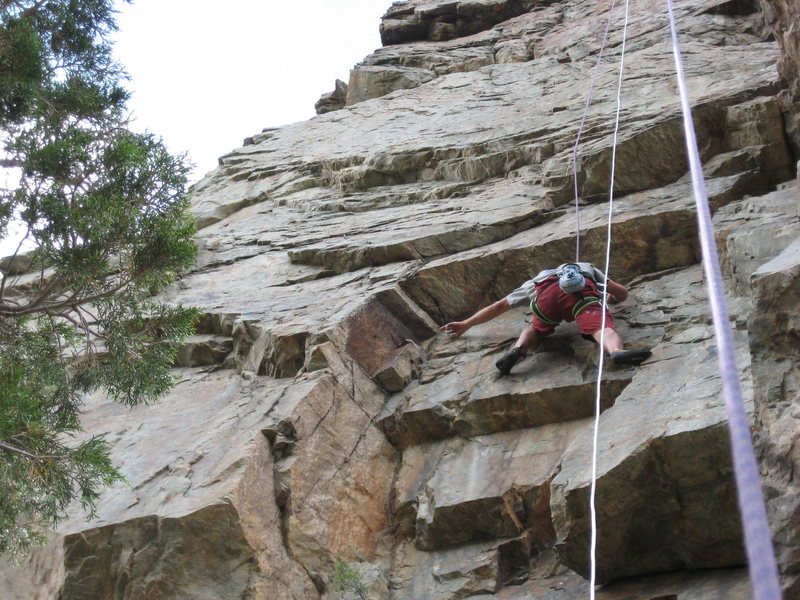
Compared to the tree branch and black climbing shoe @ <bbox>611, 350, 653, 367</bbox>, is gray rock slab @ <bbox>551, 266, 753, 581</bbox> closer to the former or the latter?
black climbing shoe @ <bbox>611, 350, 653, 367</bbox>

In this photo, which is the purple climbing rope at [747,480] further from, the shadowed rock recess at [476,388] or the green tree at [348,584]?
the green tree at [348,584]

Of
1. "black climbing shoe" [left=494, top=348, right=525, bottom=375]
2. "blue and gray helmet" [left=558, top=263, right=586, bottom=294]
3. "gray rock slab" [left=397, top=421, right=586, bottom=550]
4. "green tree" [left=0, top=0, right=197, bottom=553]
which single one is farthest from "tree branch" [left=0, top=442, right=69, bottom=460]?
"blue and gray helmet" [left=558, top=263, right=586, bottom=294]

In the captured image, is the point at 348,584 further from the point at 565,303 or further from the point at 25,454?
the point at 565,303

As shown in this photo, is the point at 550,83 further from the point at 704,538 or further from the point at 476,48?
the point at 704,538

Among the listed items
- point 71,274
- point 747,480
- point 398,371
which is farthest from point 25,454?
point 747,480

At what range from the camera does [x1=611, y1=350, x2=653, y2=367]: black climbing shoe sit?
22.3 ft

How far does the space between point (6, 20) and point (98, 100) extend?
45.7 inches

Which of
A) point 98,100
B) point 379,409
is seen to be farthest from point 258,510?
point 98,100

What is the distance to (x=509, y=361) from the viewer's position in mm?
7539

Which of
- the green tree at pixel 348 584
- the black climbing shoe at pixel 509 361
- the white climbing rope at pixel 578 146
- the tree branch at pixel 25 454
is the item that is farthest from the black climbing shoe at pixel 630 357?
the tree branch at pixel 25 454

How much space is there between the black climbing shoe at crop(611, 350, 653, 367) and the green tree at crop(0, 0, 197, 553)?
3.85 meters

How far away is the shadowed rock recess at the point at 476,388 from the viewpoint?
5305mm

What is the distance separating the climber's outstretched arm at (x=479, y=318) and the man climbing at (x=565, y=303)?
3cm

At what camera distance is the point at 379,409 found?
7996mm
